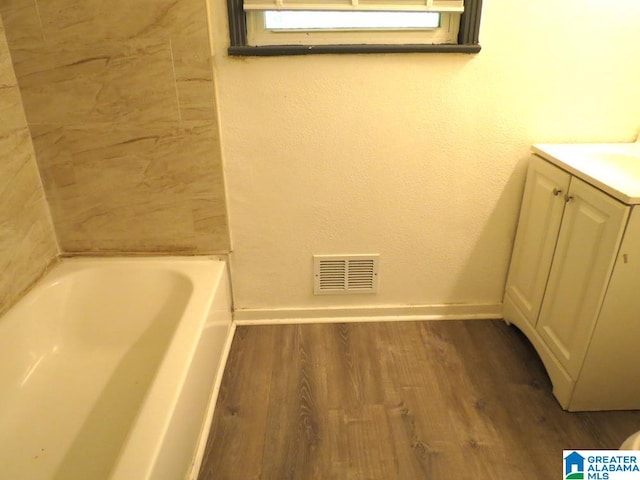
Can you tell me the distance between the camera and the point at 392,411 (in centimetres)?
164

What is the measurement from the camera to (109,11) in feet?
5.25

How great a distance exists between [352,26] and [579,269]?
3.93 ft

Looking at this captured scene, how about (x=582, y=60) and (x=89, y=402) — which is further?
(x=582, y=60)

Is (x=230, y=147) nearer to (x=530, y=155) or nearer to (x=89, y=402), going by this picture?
(x=89, y=402)

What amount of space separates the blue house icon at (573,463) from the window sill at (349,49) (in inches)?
56.5

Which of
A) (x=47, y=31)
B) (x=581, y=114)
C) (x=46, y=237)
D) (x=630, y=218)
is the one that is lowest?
(x=46, y=237)

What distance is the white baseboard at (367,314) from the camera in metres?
2.13

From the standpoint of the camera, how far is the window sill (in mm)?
1664

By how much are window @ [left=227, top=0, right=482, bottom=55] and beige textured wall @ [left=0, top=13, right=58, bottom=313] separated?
0.83m

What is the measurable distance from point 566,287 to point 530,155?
0.58 m

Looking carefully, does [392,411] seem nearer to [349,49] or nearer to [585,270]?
[585,270]

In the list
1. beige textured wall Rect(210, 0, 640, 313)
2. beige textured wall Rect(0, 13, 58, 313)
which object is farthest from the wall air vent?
beige textured wall Rect(0, 13, 58, 313)

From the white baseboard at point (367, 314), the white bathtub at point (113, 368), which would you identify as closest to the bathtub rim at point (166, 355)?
the white bathtub at point (113, 368)

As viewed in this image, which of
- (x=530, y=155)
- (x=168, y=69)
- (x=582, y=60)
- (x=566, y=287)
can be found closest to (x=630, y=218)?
(x=566, y=287)
